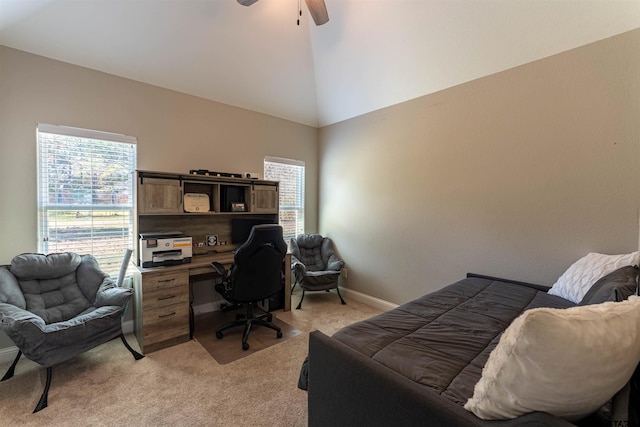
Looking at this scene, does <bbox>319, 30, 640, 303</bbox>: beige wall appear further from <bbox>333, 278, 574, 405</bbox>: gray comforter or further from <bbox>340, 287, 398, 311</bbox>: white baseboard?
<bbox>333, 278, 574, 405</bbox>: gray comforter

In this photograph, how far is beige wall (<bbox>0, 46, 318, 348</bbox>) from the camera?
7.72 ft

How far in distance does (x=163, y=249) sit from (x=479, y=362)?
9.08 ft

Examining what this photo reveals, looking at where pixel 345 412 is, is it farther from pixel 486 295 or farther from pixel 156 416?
pixel 486 295

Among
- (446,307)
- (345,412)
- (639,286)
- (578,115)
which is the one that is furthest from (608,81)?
(345,412)

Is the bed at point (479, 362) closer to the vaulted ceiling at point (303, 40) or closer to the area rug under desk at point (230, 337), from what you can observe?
the area rug under desk at point (230, 337)

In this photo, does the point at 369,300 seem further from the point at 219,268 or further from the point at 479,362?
the point at 479,362

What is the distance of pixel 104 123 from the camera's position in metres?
2.76

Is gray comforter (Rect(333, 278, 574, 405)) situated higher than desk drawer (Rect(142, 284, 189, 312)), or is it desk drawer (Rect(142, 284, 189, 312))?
gray comforter (Rect(333, 278, 574, 405))

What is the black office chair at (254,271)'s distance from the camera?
8.38 feet

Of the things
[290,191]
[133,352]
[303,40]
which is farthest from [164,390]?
[303,40]

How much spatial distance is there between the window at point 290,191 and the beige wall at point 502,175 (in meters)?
0.91

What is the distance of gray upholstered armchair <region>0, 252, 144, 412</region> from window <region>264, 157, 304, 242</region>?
2.36 meters

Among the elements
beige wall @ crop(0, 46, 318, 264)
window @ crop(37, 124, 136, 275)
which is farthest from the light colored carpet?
beige wall @ crop(0, 46, 318, 264)

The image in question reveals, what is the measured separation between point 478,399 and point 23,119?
12.5ft
